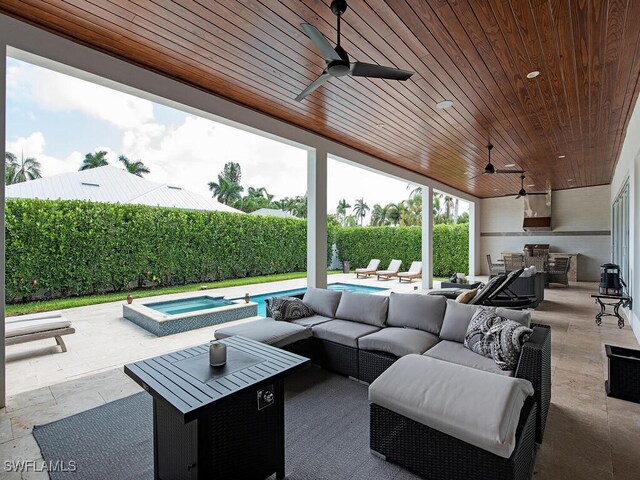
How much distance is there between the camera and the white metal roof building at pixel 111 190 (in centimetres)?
999

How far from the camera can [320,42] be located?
2.31 metres

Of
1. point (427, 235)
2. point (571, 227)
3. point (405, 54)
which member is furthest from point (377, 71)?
point (571, 227)

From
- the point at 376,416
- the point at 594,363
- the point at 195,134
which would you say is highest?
the point at 195,134

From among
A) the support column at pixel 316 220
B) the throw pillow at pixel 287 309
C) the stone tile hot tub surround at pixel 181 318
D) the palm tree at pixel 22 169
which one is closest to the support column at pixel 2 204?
the stone tile hot tub surround at pixel 181 318

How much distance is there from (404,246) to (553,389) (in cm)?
1097

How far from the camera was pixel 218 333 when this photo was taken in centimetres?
349

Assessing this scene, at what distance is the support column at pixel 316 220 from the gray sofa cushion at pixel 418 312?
6.84ft

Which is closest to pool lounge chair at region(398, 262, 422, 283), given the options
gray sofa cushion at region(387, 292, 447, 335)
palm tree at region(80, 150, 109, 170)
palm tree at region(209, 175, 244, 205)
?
gray sofa cushion at region(387, 292, 447, 335)

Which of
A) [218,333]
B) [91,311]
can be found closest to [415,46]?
[218,333]

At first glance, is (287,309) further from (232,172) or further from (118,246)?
(232,172)

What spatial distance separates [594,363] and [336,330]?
317cm

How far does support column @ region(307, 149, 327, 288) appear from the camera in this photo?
5.66 metres

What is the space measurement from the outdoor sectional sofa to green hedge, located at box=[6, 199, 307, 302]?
6.33 metres

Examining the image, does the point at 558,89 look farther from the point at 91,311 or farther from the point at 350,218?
the point at 350,218
